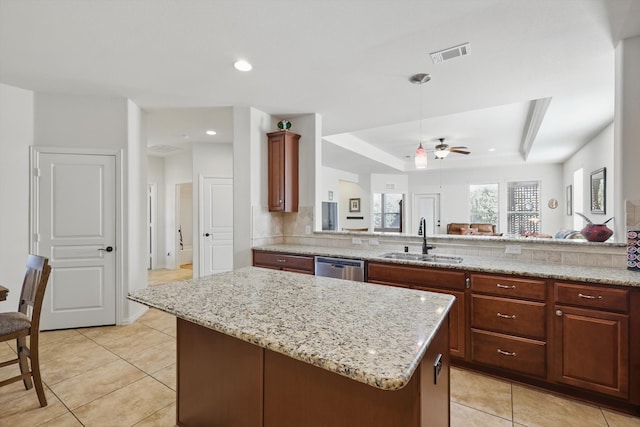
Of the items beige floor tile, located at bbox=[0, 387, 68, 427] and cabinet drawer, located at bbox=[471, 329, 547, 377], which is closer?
beige floor tile, located at bbox=[0, 387, 68, 427]

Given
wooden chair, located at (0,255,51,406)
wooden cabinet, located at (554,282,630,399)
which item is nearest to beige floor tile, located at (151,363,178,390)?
wooden chair, located at (0,255,51,406)

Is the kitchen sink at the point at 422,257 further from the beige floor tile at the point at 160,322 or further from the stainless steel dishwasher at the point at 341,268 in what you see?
the beige floor tile at the point at 160,322

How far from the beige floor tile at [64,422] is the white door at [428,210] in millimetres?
8303

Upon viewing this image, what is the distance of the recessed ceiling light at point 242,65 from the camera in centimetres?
269

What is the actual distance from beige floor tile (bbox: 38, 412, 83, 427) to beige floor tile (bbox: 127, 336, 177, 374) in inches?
23.5

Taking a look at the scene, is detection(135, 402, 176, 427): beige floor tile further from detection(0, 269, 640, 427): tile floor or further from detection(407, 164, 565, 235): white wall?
detection(407, 164, 565, 235): white wall

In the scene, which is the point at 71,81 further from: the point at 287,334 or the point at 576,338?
the point at 576,338

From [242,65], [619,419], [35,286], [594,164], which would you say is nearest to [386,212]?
[594,164]

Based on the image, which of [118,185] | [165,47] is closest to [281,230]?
[118,185]

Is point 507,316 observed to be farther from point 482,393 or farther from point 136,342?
point 136,342

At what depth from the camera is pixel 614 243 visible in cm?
236

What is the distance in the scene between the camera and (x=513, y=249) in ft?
9.14

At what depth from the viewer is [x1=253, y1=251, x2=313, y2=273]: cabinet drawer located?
132 inches

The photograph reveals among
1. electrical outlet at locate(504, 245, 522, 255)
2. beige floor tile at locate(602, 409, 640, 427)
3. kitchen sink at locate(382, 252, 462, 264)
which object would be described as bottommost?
beige floor tile at locate(602, 409, 640, 427)
